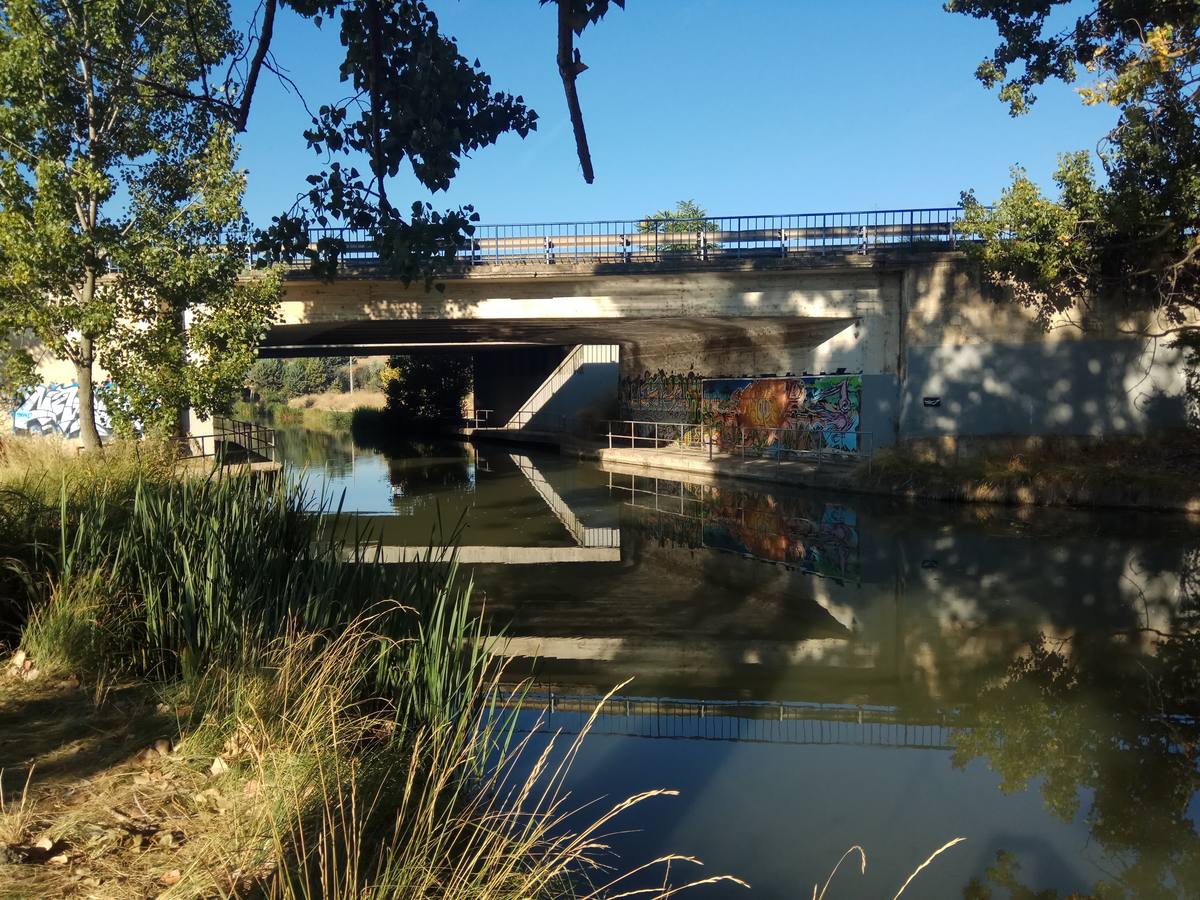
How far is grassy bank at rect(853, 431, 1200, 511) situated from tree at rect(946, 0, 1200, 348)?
2548 mm

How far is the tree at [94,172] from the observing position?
15.5 m

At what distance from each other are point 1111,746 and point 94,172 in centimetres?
1782

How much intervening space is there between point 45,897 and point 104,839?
18.3 inches

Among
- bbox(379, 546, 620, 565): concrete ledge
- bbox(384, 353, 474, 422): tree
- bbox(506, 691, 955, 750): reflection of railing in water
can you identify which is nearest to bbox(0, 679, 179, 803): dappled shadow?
bbox(506, 691, 955, 750): reflection of railing in water

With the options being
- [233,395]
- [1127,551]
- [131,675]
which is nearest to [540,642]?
[131,675]

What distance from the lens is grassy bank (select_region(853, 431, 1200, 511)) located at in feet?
55.9

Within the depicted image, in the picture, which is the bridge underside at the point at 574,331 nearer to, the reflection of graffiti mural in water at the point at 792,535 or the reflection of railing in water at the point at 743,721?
the reflection of graffiti mural in water at the point at 792,535

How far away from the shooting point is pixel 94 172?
53.8ft

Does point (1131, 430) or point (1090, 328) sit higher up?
point (1090, 328)

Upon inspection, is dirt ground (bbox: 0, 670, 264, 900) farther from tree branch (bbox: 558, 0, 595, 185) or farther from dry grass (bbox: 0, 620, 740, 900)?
tree branch (bbox: 558, 0, 595, 185)

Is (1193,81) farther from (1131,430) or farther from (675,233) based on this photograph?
(675,233)

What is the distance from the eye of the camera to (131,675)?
18.4ft

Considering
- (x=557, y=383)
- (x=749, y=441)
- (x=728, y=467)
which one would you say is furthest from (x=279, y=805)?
(x=557, y=383)

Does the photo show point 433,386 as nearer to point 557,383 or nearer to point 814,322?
point 557,383
